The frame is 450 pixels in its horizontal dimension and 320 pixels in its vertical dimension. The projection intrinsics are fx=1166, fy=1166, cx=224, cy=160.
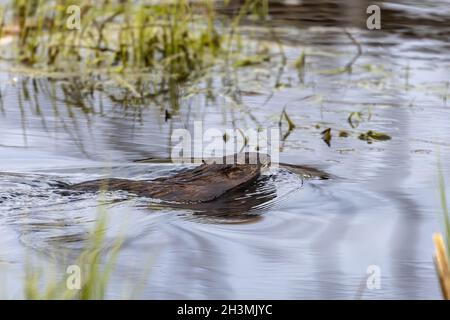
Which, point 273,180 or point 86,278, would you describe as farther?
point 273,180

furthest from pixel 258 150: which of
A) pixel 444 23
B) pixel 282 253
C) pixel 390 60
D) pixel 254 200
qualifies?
pixel 444 23

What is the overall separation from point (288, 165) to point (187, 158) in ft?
1.69

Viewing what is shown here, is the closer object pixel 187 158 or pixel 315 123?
pixel 187 158

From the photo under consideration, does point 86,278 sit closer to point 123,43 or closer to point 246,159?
point 246,159

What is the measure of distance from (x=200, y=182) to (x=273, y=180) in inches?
16.7

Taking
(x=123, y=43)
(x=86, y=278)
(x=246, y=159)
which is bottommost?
(x=86, y=278)

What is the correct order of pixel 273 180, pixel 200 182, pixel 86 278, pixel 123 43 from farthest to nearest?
pixel 123 43 < pixel 273 180 < pixel 200 182 < pixel 86 278

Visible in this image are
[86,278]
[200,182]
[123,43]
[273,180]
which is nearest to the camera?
[86,278]

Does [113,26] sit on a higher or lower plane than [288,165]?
higher

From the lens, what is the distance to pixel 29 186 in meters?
5.20

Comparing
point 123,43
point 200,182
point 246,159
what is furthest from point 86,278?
point 123,43

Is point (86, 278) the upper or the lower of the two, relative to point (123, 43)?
lower

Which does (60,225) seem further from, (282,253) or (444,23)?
(444,23)

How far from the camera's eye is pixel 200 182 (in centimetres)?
527
